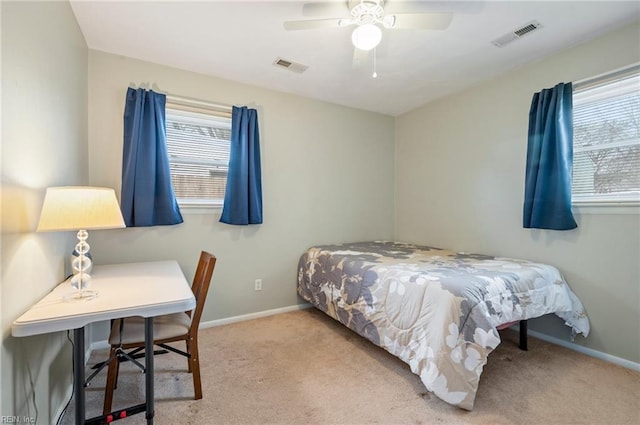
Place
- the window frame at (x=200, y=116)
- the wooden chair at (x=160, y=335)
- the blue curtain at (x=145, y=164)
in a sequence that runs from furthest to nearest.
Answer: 1. the window frame at (x=200, y=116)
2. the blue curtain at (x=145, y=164)
3. the wooden chair at (x=160, y=335)

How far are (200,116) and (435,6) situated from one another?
220cm

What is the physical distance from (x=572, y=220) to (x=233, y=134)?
304cm

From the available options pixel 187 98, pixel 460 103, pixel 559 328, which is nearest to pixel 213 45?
pixel 187 98

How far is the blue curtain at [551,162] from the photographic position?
7.74 feet

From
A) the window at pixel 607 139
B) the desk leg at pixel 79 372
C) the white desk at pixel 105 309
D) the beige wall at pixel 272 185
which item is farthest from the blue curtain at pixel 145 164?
the window at pixel 607 139

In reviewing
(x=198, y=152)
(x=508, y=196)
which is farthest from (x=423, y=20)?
(x=198, y=152)

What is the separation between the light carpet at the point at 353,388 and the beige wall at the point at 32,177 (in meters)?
0.46

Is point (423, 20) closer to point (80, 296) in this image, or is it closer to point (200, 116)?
point (200, 116)

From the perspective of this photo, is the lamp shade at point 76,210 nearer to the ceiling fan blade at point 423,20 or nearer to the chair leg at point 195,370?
the chair leg at point 195,370

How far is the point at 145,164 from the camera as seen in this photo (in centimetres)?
251

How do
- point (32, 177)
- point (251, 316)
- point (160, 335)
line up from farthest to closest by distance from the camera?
1. point (251, 316)
2. point (160, 335)
3. point (32, 177)

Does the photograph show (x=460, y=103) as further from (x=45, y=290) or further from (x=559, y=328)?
(x=45, y=290)

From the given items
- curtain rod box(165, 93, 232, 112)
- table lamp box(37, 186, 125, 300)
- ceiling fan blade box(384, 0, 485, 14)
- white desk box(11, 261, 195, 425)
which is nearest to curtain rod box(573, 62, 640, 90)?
ceiling fan blade box(384, 0, 485, 14)

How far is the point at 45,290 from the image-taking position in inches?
58.9
